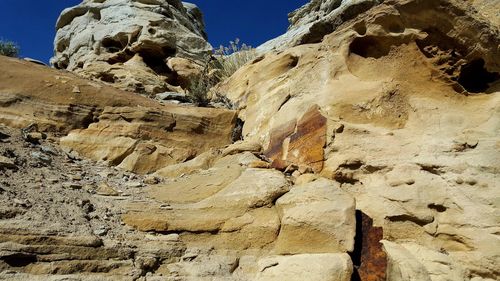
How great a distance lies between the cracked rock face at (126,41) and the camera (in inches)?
384

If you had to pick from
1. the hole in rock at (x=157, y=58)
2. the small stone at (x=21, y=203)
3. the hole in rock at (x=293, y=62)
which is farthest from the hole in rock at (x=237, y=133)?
the hole in rock at (x=157, y=58)

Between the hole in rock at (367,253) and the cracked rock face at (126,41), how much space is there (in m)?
5.93

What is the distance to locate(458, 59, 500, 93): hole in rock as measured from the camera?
4971mm

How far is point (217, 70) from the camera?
10.3 metres

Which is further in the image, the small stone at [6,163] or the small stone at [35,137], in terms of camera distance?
the small stone at [35,137]

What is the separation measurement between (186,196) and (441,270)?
7.78 feet

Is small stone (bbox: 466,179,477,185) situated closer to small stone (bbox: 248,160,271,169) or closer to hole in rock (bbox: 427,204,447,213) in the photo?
hole in rock (bbox: 427,204,447,213)

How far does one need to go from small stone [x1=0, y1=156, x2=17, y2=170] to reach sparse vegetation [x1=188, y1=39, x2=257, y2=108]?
367cm

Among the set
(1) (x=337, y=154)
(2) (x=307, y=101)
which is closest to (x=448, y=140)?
(1) (x=337, y=154)

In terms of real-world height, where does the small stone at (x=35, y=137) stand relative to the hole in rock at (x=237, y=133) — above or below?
below

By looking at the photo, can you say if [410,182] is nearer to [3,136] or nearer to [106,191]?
[106,191]

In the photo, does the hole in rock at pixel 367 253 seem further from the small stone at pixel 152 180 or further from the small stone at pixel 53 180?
the small stone at pixel 53 180

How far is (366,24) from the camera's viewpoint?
5371mm

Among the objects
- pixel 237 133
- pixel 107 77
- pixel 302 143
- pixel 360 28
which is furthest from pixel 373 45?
pixel 107 77
